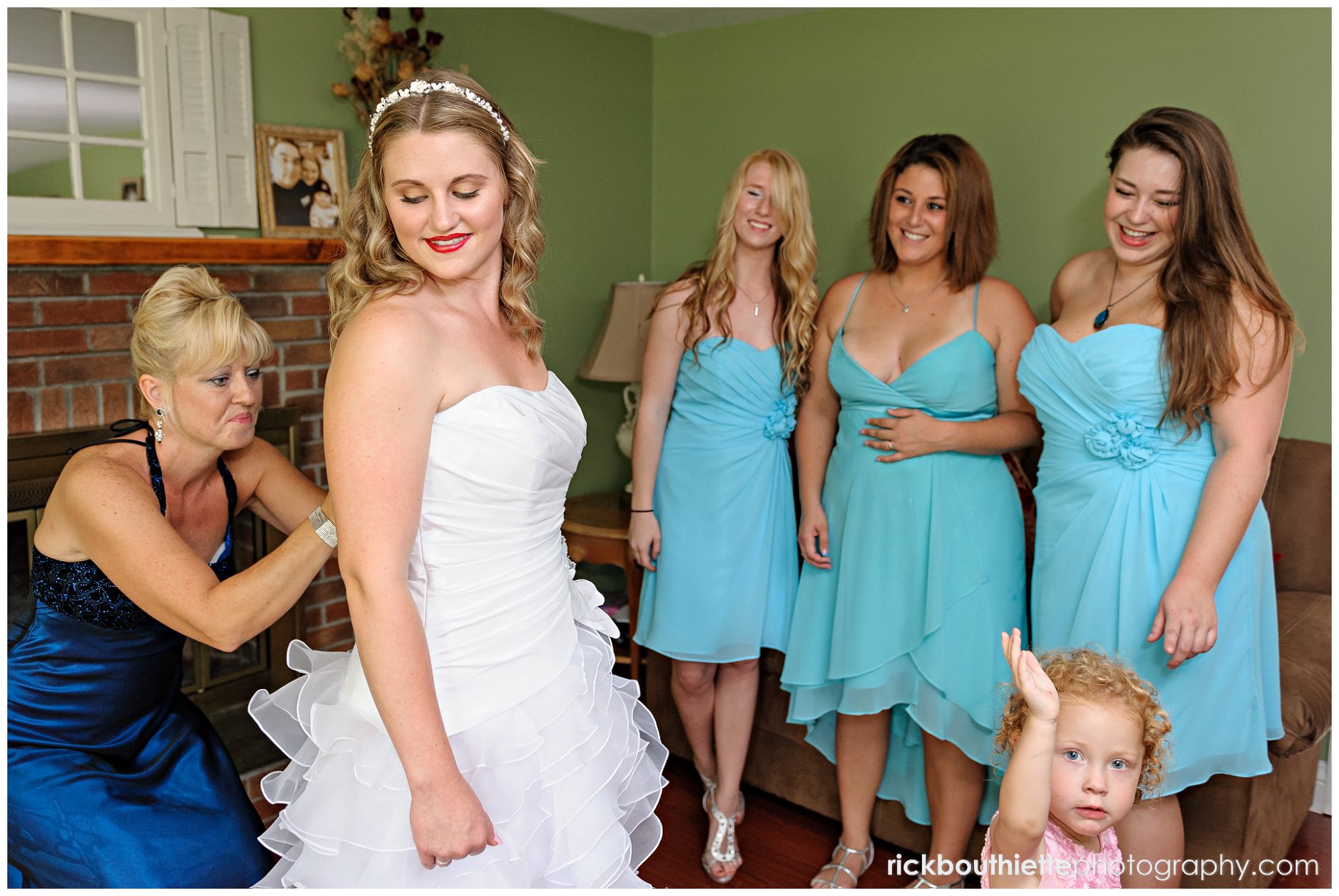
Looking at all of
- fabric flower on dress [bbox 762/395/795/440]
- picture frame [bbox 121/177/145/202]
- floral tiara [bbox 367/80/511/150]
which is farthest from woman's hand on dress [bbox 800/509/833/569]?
picture frame [bbox 121/177/145/202]

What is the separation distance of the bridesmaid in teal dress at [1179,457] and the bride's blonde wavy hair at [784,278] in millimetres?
655

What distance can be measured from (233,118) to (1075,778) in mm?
2585

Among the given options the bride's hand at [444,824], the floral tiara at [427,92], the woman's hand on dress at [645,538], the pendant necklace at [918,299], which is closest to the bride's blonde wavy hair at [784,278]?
the pendant necklace at [918,299]

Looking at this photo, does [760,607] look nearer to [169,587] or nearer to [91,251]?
[169,587]

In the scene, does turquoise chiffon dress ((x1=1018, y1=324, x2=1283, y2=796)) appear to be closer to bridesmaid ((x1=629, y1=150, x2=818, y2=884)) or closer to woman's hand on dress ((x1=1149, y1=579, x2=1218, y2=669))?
woman's hand on dress ((x1=1149, y1=579, x2=1218, y2=669))

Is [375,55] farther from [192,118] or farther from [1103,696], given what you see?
[1103,696]

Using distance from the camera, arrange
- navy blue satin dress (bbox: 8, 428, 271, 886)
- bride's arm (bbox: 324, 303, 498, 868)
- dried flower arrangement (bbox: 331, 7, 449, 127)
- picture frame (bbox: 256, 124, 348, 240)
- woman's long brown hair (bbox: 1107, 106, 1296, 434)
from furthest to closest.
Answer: dried flower arrangement (bbox: 331, 7, 449, 127), picture frame (bbox: 256, 124, 348, 240), woman's long brown hair (bbox: 1107, 106, 1296, 434), navy blue satin dress (bbox: 8, 428, 271, 886), bride's arm (bbox: 324, 303, 498, 868)

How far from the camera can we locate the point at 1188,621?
1973 mm

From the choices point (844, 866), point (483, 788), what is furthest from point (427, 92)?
point (844, 866)

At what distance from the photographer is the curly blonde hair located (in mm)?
1613

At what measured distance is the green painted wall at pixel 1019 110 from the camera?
9.07ft

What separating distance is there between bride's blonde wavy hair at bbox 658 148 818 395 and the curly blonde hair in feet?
3.56

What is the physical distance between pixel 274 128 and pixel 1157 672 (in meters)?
2.60

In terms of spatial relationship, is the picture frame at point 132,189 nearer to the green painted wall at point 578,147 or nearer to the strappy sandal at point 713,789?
the green painted wall at point 578,147
